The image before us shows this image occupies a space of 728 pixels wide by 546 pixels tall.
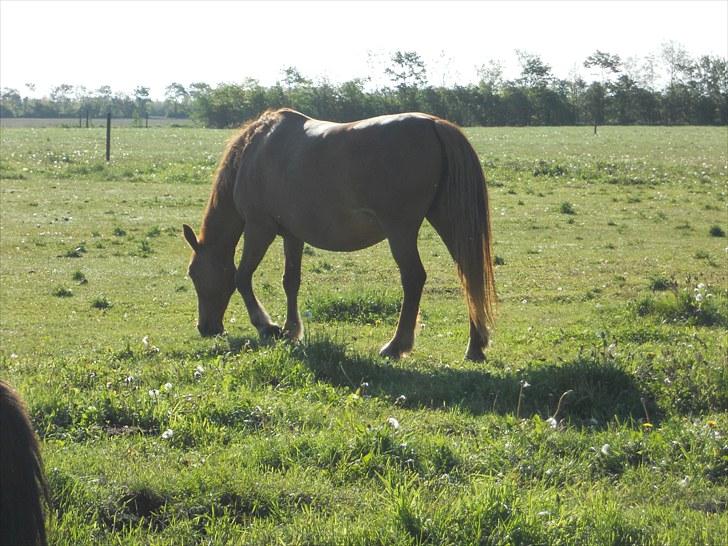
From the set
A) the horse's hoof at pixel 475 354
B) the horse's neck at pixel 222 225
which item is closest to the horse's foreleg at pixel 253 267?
the horse's neck at pixel 222 225

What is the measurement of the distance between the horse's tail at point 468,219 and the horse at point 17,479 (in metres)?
5.71

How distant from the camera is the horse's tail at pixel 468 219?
867cm

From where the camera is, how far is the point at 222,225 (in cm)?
1112

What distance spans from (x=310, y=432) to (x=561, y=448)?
1.49 metres

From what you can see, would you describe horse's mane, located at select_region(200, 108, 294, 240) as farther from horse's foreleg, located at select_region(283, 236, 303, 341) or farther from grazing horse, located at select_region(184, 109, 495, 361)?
horse's foreleg, located at select_region(283, 236, 303, 341)

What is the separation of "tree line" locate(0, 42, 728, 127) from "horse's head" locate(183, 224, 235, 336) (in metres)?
49.8

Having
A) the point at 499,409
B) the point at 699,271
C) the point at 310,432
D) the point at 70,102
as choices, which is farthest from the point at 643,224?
the point at 70,102

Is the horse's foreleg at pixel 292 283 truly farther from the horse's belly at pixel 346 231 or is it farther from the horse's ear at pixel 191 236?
the horse's ear at pixel 191 236

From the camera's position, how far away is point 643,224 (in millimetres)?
19812

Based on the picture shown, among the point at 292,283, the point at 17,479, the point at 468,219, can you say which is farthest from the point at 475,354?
the point at 17,479

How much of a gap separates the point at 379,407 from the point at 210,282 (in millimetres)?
4533

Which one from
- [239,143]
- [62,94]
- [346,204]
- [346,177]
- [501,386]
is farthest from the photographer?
[62,94]

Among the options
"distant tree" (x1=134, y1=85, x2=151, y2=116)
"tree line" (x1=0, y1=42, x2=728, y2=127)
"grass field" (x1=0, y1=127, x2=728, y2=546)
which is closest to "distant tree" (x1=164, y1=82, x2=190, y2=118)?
"distant tree" (x1=134, y1=85, x2=151, y2=116)

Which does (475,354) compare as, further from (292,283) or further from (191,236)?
(191,236)
